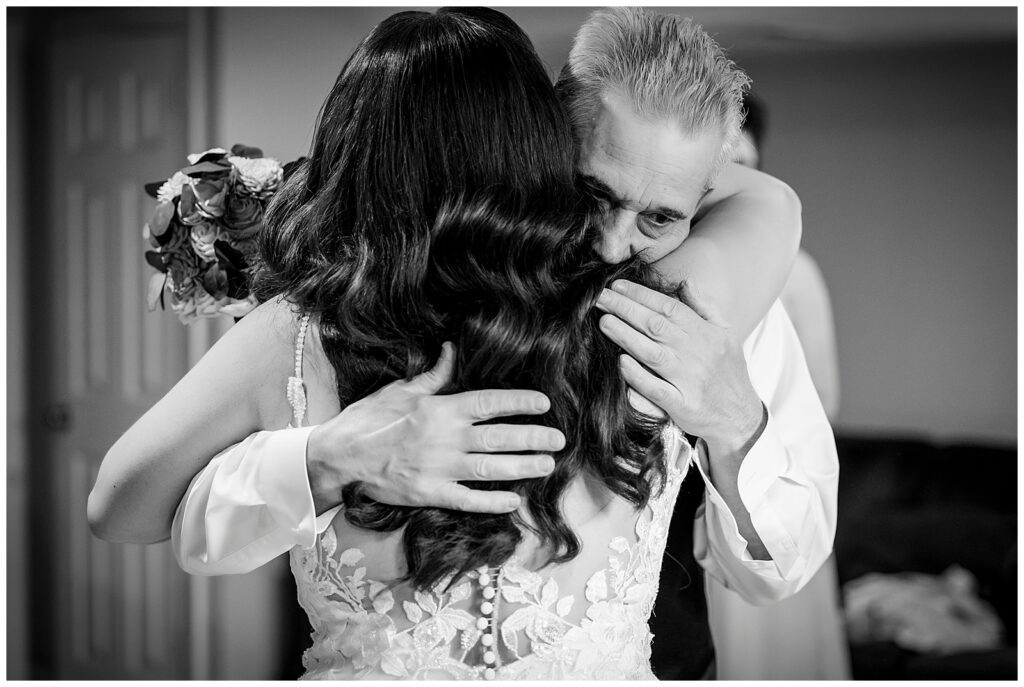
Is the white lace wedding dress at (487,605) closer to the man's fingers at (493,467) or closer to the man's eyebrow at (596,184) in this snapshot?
the man's fingers at (493,467)

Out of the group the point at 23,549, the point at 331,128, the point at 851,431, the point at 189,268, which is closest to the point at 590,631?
the point at 331,128

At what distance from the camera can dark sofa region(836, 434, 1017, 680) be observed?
3785 millimetres

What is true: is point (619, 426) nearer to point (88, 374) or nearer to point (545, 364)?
point (545, 364)

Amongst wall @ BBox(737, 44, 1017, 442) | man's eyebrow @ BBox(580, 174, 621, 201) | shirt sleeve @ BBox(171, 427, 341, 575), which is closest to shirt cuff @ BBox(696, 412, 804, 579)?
man's eyebrow @ BBox(580, 174, 621, 201)

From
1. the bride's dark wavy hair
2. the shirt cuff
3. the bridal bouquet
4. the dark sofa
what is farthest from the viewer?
the dark sofa

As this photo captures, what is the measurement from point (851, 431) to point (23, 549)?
12.4 ft

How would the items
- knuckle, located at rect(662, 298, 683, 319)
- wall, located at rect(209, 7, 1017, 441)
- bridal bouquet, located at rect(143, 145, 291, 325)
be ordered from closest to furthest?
knuckle, located at rect(662, 298, 683, 319), bridal bouquet, located at rect(143, 145, 291, 325), wall, located at rect(209, 7, 1017, 441)

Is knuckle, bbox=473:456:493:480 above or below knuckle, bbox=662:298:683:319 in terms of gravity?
below

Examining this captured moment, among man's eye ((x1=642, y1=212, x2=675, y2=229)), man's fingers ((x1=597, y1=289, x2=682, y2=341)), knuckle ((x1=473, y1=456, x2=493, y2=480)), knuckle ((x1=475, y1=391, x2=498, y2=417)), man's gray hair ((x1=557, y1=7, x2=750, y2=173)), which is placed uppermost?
man's gray hair ((x1=557, y1=7, x2=750, y2=173))

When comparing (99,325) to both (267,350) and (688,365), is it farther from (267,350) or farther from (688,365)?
(688,365)

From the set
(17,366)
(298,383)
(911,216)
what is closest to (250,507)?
(298,383)

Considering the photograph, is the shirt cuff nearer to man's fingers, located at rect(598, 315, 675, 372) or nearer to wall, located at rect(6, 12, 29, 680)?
man's fingers, located at rect(598, 315, 675, 372)

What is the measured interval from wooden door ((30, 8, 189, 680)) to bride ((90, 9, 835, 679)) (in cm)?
244

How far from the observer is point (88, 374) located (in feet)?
11.7
